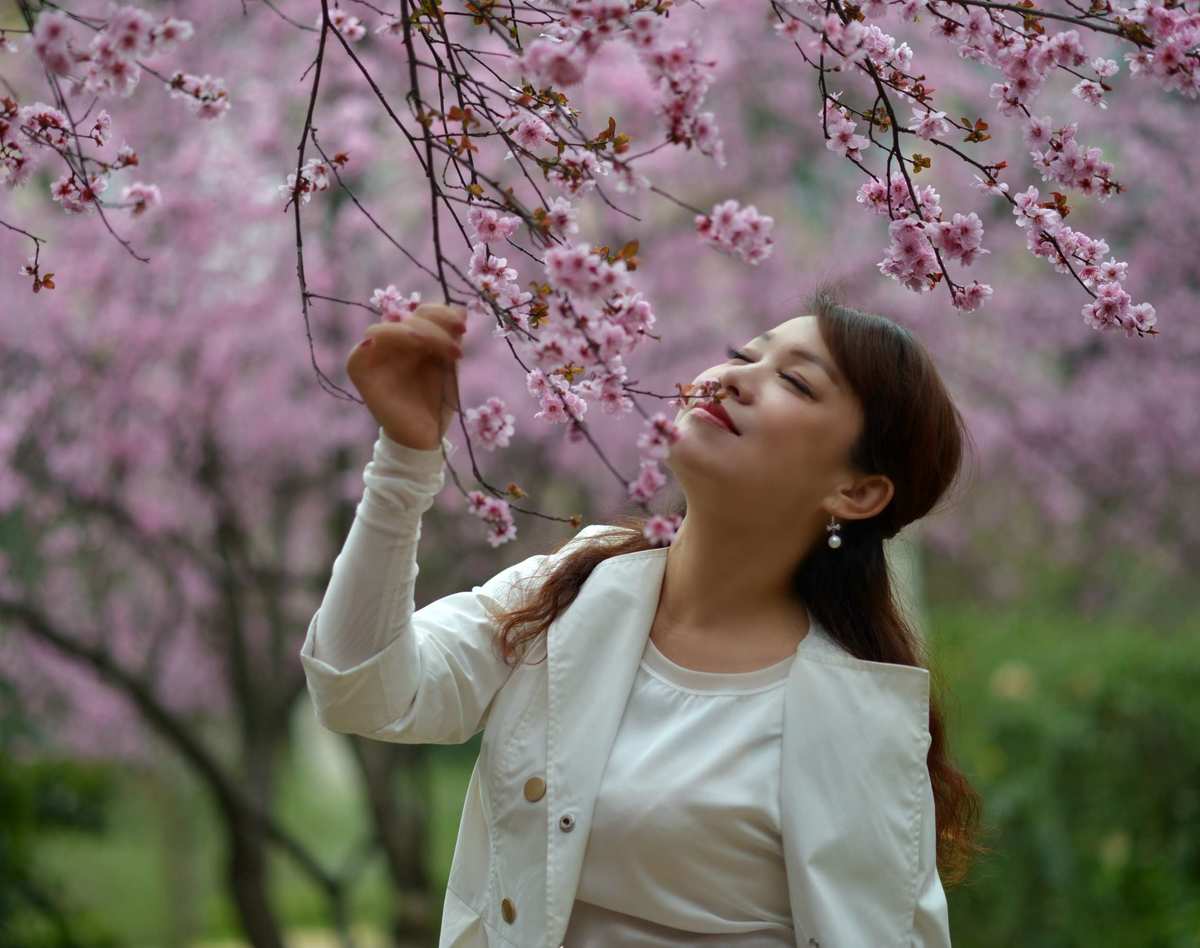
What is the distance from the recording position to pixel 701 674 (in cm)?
183

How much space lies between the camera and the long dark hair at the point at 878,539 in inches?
73.5

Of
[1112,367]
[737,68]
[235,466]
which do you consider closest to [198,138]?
[235,466]

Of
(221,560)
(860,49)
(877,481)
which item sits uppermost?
(860,49)

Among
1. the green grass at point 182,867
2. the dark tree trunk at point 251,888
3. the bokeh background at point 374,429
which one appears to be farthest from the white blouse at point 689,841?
the green grass at point 182,867

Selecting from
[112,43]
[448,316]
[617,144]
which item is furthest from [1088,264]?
[112,43]

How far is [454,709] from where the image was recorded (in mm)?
1784

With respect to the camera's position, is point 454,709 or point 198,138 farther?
point 198,138

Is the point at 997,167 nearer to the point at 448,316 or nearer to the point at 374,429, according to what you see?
the point at 448,316

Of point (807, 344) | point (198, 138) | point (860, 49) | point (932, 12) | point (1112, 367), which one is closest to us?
point (860, 49)

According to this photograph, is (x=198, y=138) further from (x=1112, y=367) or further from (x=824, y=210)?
(x=1112, y=367)

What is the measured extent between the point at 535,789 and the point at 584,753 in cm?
7

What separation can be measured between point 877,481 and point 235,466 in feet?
15.5

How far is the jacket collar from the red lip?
0.82ft

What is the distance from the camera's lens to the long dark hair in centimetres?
187
